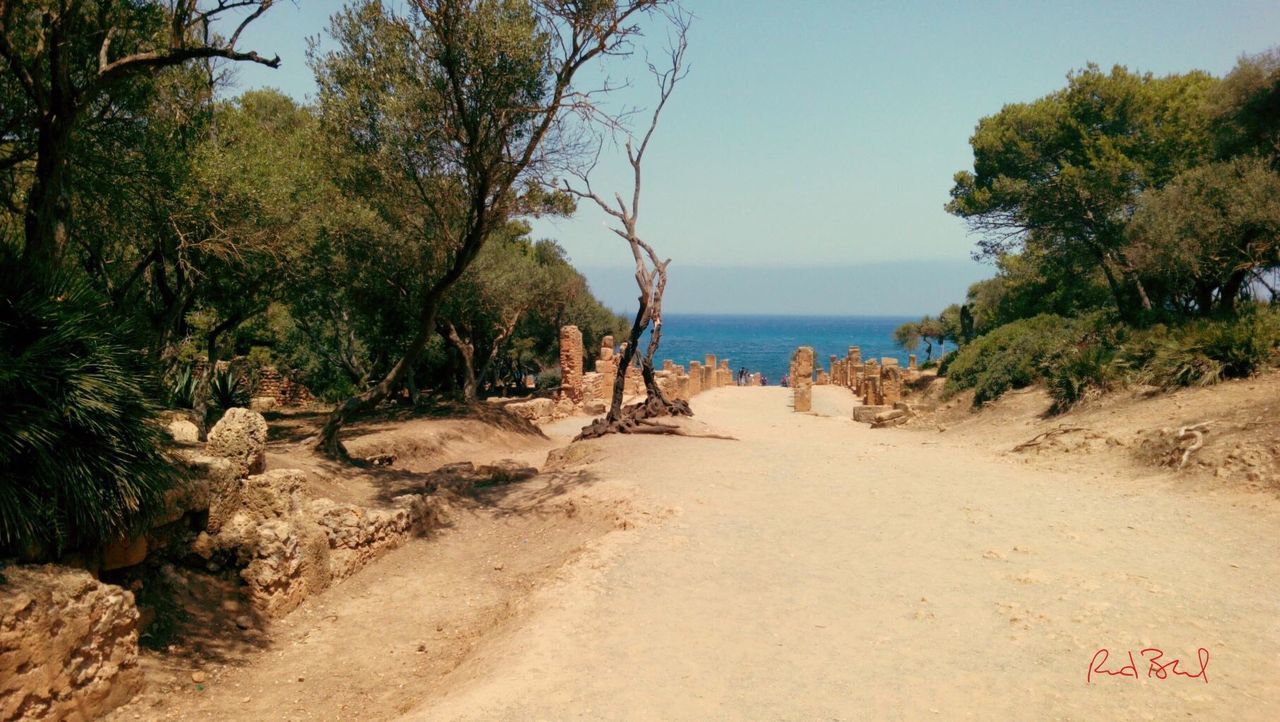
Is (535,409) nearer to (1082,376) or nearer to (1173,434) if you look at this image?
(1082,376)

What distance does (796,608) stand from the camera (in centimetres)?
673

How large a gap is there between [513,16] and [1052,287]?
28245 mm

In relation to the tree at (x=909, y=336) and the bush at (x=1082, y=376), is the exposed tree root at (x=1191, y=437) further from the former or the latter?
the tree at (x=909, y=336)

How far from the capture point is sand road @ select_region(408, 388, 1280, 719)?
5.11 meters

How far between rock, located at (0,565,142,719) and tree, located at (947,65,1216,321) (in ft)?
86.2

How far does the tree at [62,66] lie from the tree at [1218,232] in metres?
17.7

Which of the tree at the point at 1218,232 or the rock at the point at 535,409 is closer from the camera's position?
the tree at the point at 1218,232

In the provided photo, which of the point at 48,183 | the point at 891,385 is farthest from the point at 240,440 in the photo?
the point at 891,385

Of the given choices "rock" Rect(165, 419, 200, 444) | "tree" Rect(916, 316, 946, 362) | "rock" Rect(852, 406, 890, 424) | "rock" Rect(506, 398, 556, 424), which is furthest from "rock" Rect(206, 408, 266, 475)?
"tree" Rect(916, 316, 946, 362)

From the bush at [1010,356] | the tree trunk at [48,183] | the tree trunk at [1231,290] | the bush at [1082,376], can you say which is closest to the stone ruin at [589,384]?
the bush at [1010,356]

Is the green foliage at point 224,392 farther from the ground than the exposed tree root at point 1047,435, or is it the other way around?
the green foliage at point 224,392

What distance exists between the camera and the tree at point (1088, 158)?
25.4 m

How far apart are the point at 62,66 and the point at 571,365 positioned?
65.4 feet

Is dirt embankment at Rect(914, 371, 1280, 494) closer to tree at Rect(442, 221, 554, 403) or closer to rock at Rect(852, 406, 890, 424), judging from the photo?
rock at Rect(852, 406, 890, 424)
